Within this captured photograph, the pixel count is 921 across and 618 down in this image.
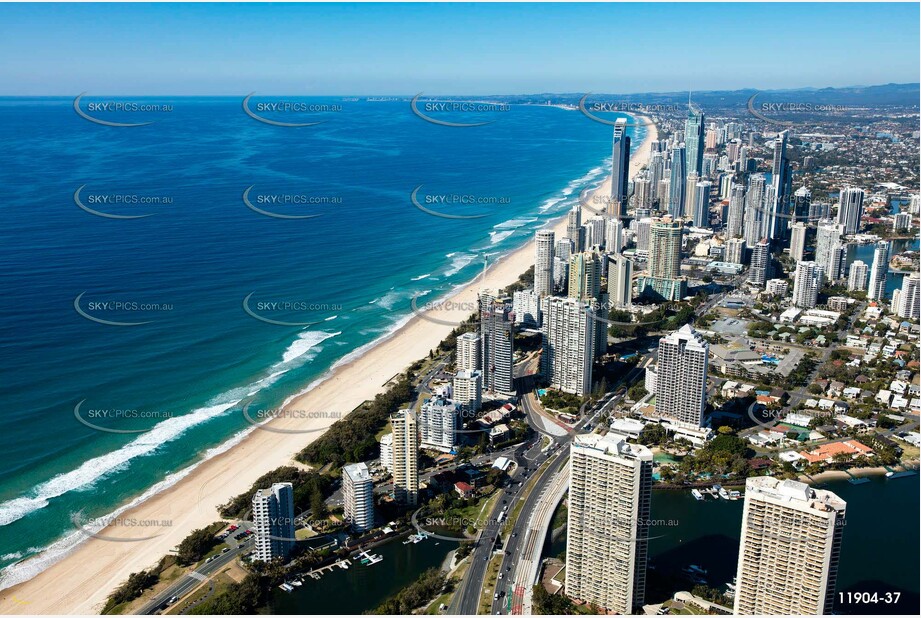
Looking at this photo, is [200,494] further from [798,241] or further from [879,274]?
[798,241]

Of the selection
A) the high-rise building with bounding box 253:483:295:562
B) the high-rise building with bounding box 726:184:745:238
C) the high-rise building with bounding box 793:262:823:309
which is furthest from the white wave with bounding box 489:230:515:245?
the high-rise building with bounding box 253:483:295:562

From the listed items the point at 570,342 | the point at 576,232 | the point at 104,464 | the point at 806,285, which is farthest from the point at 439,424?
the point at 576,232

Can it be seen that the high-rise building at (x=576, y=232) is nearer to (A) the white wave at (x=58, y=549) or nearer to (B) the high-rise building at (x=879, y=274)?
(B) the high-rise building at (x=879, y=274)

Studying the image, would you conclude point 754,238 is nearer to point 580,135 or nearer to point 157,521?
point 157,521

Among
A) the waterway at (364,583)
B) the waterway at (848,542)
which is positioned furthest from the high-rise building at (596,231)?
the waterway at (364,583)

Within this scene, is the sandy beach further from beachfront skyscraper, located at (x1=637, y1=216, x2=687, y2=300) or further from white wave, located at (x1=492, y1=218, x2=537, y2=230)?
white wave, located at (x1=492, y1=218, x2=537, y2=230)

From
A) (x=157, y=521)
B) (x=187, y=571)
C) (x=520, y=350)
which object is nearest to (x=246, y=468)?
(x=157, y=521)
